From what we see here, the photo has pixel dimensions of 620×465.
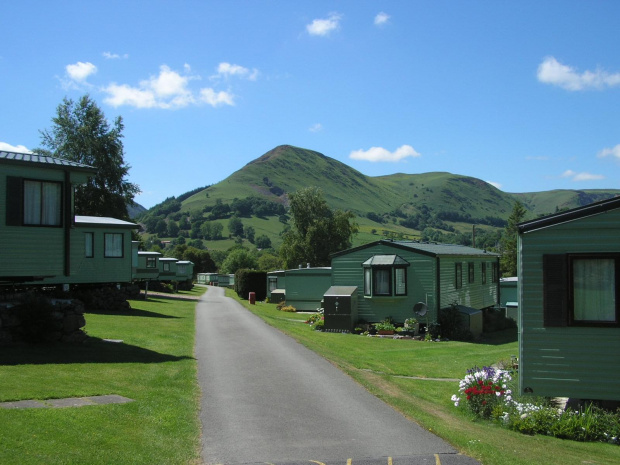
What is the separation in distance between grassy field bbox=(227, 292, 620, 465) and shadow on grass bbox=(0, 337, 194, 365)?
15.4ft

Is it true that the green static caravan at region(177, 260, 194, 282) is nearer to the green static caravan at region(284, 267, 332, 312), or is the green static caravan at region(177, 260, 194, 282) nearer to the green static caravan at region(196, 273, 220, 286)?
the green static caravan at region(284, 267, 332, 312)

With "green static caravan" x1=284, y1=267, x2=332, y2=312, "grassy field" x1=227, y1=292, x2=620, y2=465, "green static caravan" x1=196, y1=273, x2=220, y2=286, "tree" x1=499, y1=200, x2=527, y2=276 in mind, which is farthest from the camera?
"green static caravan" x1=196, y1=273, x2=220, y2=286

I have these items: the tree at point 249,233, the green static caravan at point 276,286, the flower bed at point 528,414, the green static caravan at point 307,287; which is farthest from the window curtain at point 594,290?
the tree at point 249,233

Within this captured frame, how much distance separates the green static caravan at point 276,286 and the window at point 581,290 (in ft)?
111

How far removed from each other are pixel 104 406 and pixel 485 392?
6.84 m

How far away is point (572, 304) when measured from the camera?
10922mm

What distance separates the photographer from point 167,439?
7.63m

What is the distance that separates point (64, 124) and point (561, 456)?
45.4 meters

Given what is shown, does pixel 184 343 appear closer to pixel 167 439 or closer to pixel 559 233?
pixel 167 439

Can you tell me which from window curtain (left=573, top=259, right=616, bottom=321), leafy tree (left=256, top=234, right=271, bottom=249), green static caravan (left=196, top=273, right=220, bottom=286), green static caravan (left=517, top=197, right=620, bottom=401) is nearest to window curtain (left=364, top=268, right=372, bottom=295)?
green static caravan (left=517, top=197, right=620, bottom=401)

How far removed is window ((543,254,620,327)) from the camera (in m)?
10.7

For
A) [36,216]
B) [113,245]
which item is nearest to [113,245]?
[113,245]

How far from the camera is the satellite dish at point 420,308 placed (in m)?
25.2

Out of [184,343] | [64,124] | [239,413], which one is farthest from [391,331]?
[64,124]
